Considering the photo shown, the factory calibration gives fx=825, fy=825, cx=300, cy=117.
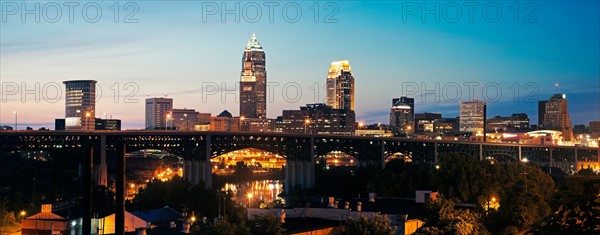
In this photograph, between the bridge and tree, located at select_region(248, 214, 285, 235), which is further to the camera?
the bridge

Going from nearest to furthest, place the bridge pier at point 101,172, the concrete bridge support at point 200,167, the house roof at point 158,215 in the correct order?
the house roof at point 158,215 → the bridge pier at point 101,172 → the concrete bridge support at point 200,167

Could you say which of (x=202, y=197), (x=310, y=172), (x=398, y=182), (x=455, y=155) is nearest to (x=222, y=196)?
(x=202, y=197)

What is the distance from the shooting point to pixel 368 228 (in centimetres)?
4566

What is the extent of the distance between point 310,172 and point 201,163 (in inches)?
972

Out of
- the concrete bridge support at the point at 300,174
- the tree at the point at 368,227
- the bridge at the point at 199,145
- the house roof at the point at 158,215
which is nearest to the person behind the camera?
the tree at the point at 368,227

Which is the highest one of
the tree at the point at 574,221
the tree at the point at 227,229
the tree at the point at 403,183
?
the tree at the point at 574,221

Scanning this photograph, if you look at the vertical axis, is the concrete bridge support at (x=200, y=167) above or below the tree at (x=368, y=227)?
below

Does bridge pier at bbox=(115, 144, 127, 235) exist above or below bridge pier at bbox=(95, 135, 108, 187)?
above

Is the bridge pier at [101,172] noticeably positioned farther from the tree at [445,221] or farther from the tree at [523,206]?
the tree at [445,221]

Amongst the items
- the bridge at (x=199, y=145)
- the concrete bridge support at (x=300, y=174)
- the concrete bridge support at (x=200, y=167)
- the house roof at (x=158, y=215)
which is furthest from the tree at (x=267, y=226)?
→ the concrete bridge support at (x=300, y=174)

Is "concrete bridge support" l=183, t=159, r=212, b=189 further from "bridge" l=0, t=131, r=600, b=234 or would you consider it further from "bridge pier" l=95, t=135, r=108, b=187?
"bridge pier" l=95, t=135, r=108, b=187

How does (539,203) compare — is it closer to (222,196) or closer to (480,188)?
(480,188)

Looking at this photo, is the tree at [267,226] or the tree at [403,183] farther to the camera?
the tree at [403,183]

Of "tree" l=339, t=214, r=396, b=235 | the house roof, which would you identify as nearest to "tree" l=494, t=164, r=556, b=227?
"tree" l=339, t=214, r=396, b=235
